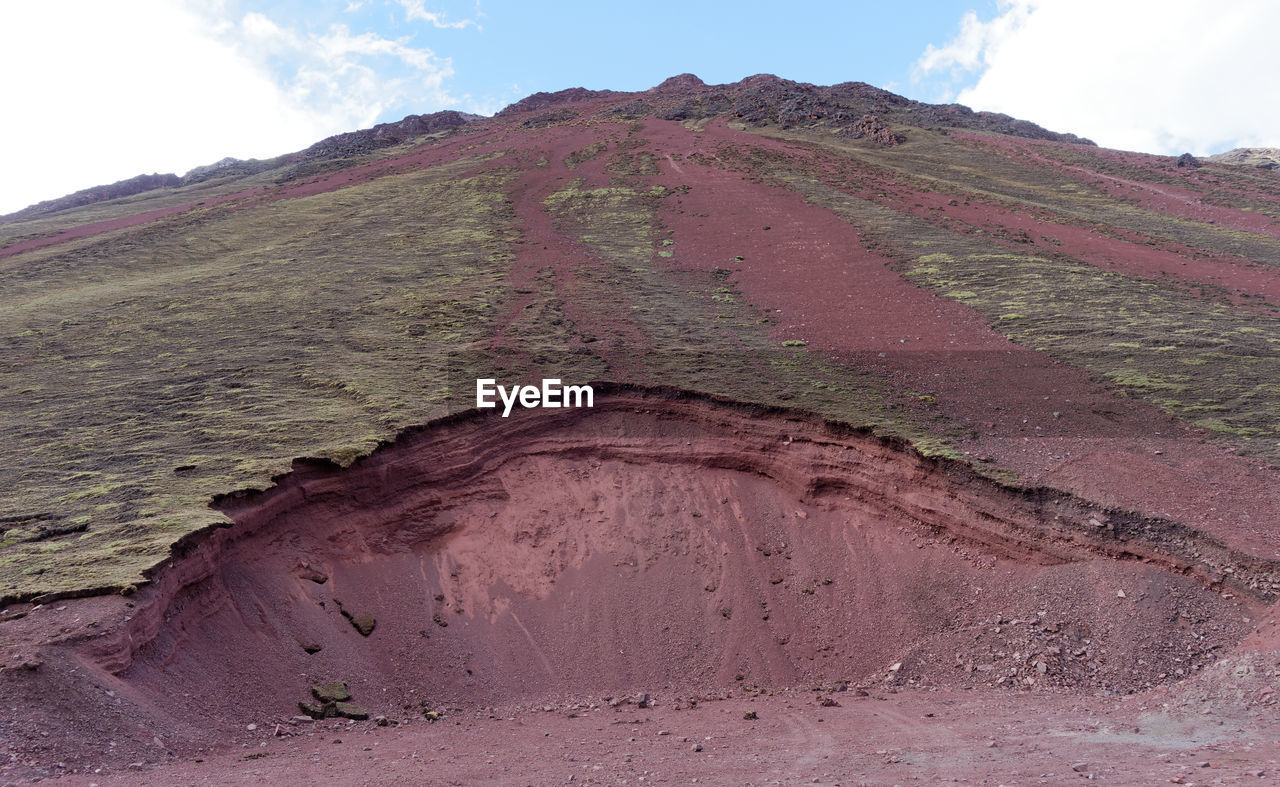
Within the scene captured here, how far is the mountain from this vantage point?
28.0ft

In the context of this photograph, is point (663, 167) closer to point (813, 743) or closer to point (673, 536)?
point (673, 536)

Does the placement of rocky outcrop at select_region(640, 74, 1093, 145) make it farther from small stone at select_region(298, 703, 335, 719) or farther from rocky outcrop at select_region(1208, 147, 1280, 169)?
small stone at select_region(298, 703, 335, 719)

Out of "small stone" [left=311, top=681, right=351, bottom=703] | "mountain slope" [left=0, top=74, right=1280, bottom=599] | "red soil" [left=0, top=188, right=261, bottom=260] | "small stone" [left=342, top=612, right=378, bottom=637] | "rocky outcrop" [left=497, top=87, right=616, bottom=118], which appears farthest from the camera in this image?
"rocky outcrop" [left=497, top=87, right=616, bottom=118]

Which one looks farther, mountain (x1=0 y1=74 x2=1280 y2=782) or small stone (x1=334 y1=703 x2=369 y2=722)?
small stone (x1=334 y1=703 x2=369 y2=722)

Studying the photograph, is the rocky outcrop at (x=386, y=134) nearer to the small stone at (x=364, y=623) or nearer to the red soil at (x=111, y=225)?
the red soil at (x=111, y=225)

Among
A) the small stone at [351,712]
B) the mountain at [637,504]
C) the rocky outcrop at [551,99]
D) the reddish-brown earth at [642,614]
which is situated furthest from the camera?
the rocky outcrop at [551,99]

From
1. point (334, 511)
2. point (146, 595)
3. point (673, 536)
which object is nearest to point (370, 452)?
point (334, 511)

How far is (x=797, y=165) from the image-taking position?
133 feet

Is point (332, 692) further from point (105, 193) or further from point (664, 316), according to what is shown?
point (105, 193)

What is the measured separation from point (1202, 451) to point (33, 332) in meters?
28.5

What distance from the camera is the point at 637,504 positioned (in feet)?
42.5

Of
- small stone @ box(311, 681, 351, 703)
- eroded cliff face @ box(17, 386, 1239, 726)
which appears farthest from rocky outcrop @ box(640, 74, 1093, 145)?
small stone @ box(311, 681, 351, 703)

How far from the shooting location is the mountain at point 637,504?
8531 millimetres

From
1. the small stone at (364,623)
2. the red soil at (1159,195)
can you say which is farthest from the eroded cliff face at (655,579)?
the red soil at (1159,195)
